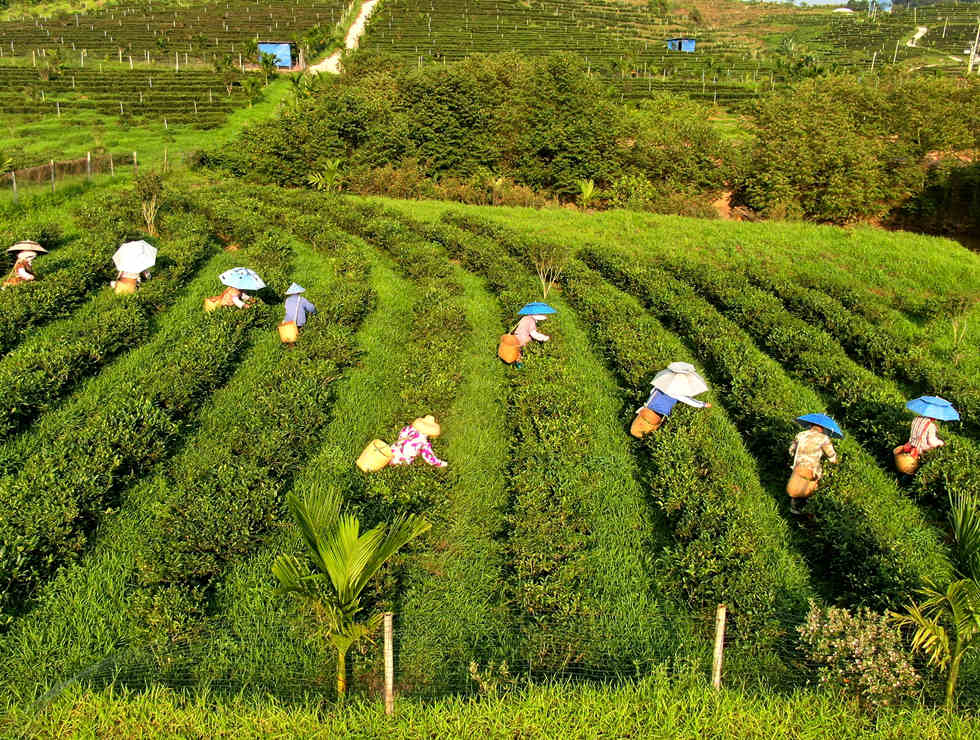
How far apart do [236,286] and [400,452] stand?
637 cm

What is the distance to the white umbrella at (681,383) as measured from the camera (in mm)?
9055

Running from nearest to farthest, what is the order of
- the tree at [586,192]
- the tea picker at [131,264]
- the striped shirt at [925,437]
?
1. the striped shirt at [925,437]
2. the tea picker at [131,264]
3. the tree at [586,192]

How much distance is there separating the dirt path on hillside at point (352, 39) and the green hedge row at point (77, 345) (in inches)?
1750

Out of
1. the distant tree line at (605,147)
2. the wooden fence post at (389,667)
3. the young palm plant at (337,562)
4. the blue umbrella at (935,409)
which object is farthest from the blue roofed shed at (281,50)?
the wooden fence post at (389,667)

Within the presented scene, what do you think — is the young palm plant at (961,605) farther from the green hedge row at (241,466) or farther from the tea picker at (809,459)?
the green hedge row at (241,466)

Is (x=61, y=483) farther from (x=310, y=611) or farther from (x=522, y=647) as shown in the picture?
(x=522, y=647)

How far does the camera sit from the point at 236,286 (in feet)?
41.2

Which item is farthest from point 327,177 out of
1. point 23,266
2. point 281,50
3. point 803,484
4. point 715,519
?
point 281,50

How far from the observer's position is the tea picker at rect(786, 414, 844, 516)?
7867 millimetres

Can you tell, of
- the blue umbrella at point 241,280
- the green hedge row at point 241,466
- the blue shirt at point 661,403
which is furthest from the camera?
the blue umbrella at point 241,280

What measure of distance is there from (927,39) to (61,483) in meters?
103

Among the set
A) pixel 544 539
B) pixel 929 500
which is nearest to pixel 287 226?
pixel 544 539

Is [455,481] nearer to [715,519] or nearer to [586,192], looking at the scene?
[715,519]

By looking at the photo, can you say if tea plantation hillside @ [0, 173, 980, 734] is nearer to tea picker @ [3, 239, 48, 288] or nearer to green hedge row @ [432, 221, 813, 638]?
green hedge row @ [432, 221, 813, 638]
